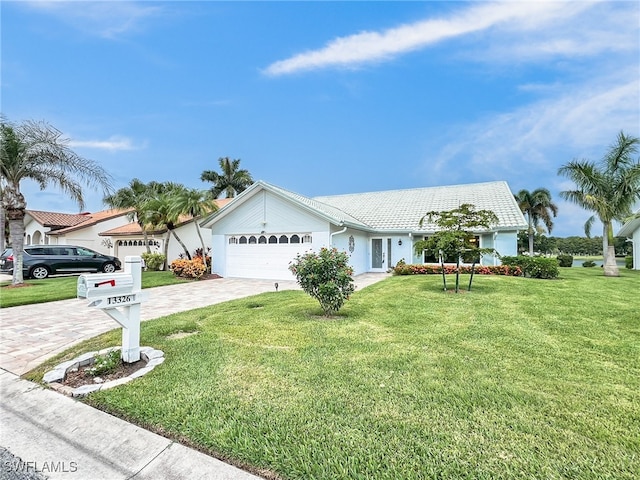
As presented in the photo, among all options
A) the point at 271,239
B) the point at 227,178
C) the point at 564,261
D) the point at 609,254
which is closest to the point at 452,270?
the point at 609,254

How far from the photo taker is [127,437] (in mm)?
2752

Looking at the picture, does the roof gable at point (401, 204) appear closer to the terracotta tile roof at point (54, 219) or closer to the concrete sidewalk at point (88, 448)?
the concrete sidewalk at point (88, 448)

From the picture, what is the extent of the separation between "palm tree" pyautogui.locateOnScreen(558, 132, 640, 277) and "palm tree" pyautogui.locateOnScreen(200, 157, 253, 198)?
29.8 meters

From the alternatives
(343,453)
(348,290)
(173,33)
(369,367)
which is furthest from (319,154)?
(343,453)

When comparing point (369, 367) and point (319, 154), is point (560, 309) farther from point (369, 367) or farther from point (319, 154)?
point (319, 154)

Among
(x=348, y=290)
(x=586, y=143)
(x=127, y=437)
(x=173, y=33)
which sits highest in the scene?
(x=173, y=33)

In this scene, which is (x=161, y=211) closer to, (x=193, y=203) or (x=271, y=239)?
(x=193, y=203)

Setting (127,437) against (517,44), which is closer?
(127,437)

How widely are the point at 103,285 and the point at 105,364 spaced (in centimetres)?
112

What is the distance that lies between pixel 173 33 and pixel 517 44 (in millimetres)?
12065

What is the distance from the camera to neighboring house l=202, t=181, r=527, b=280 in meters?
14.9

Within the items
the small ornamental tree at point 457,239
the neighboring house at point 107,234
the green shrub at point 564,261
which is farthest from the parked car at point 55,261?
the green shrub at point 564,261

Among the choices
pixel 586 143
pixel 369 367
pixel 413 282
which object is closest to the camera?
pixel 369 367

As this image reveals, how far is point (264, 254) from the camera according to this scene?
15.9 m
